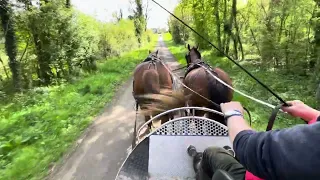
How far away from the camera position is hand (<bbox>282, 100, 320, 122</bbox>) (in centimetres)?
163

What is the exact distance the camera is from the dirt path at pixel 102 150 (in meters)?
4.20

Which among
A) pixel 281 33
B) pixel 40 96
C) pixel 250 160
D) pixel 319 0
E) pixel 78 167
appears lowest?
pixel 78 167

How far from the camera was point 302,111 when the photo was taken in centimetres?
165

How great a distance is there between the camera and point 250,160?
1121mm

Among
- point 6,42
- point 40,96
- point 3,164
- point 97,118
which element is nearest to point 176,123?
point 3,164

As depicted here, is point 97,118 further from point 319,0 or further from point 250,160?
point 319,0

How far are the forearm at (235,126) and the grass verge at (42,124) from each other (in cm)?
375

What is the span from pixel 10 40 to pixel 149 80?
7101 mm

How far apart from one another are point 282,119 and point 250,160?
5513mm

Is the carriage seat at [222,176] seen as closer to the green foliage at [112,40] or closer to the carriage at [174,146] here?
the carriage at [174,146]

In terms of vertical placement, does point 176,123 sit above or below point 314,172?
below

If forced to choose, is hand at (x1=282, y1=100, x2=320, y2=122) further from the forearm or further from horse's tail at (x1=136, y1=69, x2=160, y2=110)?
horse's tail at (x1=136, y1=69, x2=160, y2=110)

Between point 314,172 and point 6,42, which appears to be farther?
point 6,42

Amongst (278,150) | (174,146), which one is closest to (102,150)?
(174,146)
